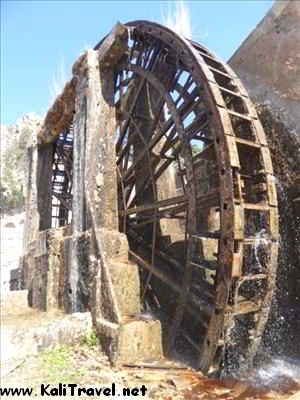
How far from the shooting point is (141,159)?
6844 millimetres

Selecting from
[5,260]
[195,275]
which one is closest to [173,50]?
[195,275]

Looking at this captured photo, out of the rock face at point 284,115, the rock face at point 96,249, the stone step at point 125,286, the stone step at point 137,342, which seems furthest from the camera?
the rock face at point 284,115

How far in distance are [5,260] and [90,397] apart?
11412 millimetres

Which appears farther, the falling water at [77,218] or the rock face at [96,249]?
the falling water at [77,218]

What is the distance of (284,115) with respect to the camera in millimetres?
5828

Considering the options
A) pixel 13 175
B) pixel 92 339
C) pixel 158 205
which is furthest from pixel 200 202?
pixel 13 175

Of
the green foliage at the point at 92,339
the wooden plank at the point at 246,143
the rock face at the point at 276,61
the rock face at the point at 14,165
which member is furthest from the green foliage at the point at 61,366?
the rock face at the point at 14,165

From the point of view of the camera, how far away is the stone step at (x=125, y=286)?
192 inches

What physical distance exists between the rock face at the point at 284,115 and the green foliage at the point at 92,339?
2565mm

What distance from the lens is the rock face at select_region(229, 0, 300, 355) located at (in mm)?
5586

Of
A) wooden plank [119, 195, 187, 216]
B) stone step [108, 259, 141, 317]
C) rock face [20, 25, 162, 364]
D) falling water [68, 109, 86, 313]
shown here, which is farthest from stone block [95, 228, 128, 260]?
wooden plank [119, 195, 187, 216]

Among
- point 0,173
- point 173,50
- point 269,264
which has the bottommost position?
point 269,264

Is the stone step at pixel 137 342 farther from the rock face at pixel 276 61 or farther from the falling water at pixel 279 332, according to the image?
the rock face at pixel 276 61

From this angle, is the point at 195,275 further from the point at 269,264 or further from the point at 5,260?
the point at 5,260
